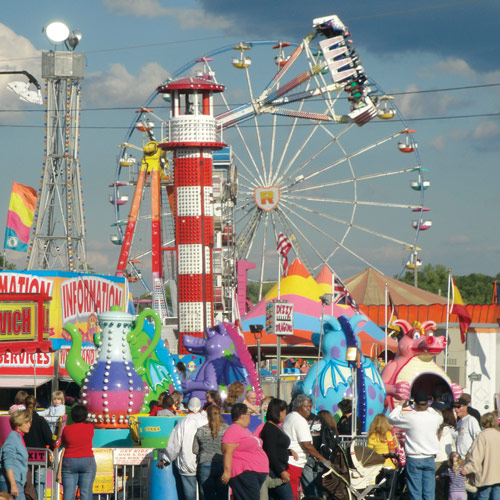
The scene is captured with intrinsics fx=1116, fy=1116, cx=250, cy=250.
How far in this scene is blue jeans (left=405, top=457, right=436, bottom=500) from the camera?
12.0 metres

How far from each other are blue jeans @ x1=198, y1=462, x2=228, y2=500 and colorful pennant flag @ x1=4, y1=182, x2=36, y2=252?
2620cm

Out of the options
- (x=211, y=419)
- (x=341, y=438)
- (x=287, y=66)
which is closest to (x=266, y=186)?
(x=287, y=66)

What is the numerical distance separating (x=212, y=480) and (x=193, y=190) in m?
24.4

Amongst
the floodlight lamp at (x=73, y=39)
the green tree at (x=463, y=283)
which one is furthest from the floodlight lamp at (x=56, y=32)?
the green tree at (x=463, y=283)

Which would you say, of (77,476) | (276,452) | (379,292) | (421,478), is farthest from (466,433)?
(379,292)

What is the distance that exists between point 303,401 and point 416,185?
36.4 m

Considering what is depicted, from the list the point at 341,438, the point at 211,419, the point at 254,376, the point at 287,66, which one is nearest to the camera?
the point at 211,419

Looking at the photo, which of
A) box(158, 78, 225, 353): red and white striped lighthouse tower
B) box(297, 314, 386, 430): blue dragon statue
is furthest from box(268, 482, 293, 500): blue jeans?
box(158, 78, 225, 353): red and white striped lighthouse tower

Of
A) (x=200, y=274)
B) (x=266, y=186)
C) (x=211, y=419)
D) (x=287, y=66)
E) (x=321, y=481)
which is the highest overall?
(x=287, y=66)

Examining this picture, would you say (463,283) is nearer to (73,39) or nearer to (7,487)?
(73,39)

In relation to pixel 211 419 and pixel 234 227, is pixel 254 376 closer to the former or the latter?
pixel 211 419

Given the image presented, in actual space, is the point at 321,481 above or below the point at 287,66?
below

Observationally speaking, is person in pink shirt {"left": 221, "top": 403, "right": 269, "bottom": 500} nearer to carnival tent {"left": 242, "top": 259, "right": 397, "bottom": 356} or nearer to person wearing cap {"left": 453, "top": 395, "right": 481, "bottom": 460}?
person wearing cap {"left": 453, "top": 395, "right": 481, "bottom": 460}

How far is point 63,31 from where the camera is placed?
147ft
